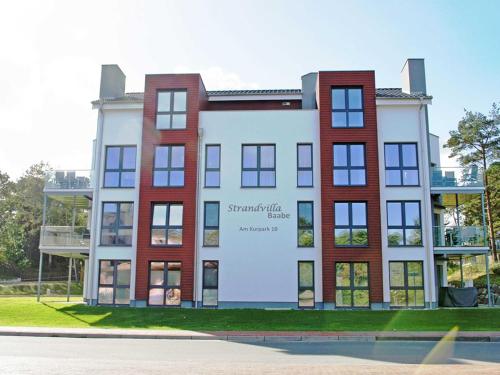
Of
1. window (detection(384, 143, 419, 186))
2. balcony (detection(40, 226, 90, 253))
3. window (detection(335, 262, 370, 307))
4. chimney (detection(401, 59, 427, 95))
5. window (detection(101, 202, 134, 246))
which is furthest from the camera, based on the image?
chimney (detection(401, 59, 427, 95))

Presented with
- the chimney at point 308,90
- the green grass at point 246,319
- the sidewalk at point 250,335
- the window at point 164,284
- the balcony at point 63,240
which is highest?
the chimney at point 308,90

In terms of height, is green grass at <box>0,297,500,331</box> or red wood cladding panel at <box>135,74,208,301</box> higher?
red wood cladding panel at <box>135,74,208,301</box>

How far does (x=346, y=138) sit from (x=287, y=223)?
4952mm

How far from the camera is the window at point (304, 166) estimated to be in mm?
25438

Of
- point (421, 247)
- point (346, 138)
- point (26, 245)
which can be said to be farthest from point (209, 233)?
point (26, 245)

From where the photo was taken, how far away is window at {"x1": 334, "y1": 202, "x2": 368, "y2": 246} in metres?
24.6

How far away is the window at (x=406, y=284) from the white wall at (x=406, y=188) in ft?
0.81

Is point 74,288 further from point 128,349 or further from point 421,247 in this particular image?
point 128,349

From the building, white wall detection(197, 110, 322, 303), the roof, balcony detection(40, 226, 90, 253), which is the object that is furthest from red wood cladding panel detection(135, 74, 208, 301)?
balcony detection(40, 226, 90, 253)

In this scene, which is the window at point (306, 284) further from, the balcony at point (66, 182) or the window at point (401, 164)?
the balcony at point (66, 182)

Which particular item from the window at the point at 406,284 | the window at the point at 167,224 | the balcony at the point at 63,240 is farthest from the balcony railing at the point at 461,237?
the balcony at the point at 63,240

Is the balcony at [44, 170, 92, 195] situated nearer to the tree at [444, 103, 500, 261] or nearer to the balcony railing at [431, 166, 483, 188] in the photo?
the balcony railing at [431, 166, 483, 188]

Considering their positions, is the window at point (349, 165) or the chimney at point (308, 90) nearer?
the window at point (349, 165)

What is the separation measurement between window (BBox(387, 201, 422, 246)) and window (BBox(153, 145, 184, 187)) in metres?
10.1
